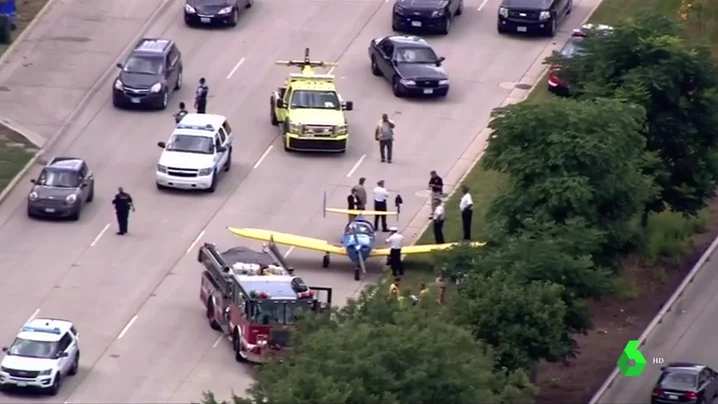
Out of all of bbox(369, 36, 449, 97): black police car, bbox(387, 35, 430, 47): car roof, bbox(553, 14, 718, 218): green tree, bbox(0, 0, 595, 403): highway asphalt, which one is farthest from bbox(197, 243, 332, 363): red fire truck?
bbox(387, 35, 430, 47): car roof

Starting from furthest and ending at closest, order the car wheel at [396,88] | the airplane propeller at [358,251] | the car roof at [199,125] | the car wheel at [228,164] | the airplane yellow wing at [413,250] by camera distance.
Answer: the car wheel at [396,88]
the car wheel at [228,164]
the car roof at [199,125]
the airplane yellow wing at [413,250]
the airplane propeller at [358,251]

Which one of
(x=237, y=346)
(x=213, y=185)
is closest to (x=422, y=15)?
(x=213, y=185)

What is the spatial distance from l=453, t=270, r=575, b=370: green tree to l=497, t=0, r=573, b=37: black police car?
25242mm

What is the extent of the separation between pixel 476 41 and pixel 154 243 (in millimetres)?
18540

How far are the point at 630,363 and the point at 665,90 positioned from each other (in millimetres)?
7923

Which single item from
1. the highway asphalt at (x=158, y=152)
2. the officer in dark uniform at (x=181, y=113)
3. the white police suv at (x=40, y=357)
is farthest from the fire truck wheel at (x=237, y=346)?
the officer in dark uniform at (x=181, y=113)

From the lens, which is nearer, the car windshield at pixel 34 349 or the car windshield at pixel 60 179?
the car windshield at pixel 34 349

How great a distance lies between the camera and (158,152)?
218ft

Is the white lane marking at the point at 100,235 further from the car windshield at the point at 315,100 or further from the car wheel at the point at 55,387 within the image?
the car wheel at the point at 55,387

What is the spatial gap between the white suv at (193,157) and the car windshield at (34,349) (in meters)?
11.8

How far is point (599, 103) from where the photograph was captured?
5603 cm

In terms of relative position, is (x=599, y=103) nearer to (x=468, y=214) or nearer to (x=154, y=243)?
(x=468, y=214)

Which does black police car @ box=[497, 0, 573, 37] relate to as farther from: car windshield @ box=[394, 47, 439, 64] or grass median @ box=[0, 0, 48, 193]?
grass median @ box=[0, 0, 48, 193]

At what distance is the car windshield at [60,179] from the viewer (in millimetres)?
61250
